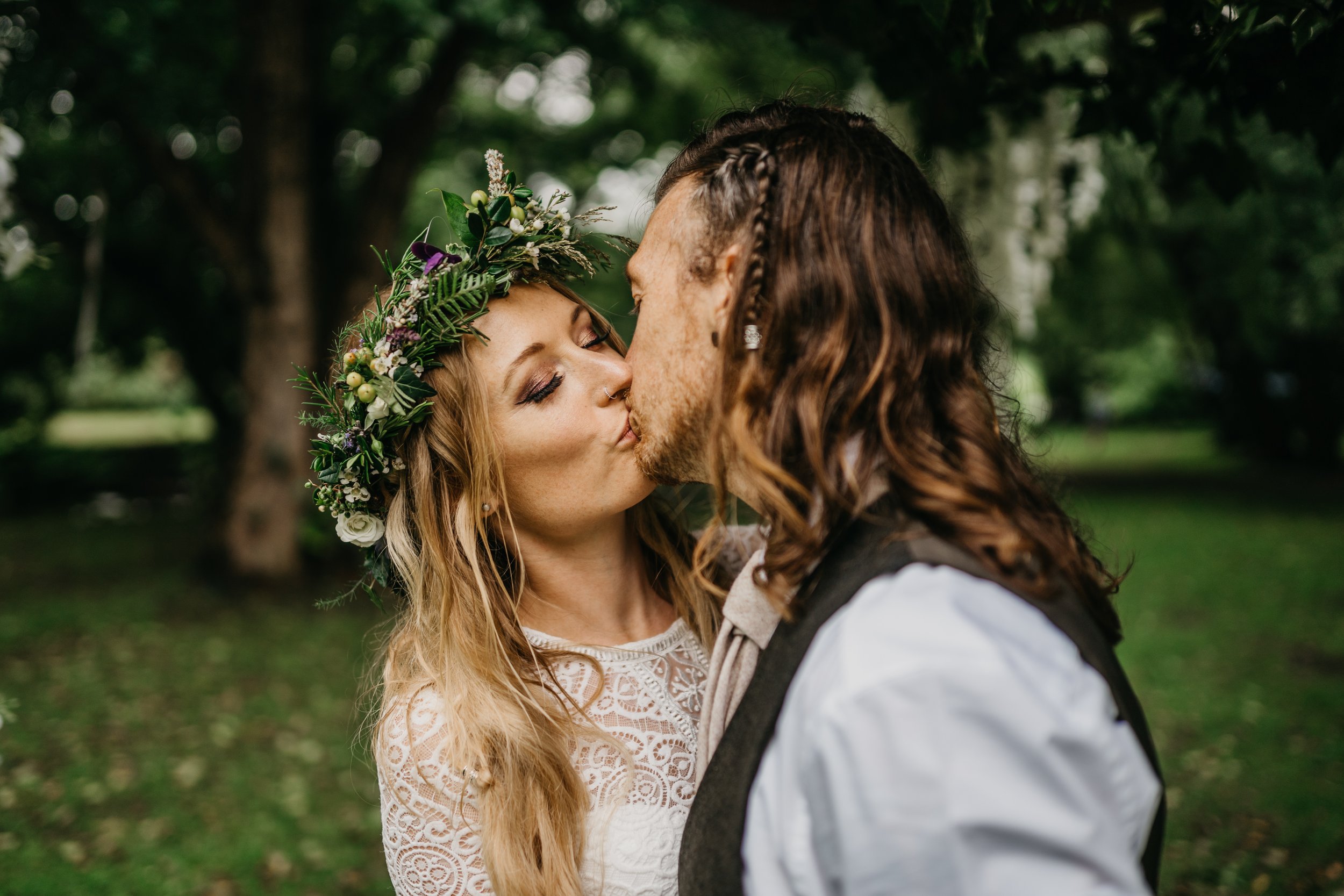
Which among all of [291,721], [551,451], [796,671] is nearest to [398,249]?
[291,721]

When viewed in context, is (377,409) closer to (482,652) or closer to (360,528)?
(360,528)

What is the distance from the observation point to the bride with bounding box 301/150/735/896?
6.56 ft

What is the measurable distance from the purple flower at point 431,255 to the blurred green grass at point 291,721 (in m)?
1.23

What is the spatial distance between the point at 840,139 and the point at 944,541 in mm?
734

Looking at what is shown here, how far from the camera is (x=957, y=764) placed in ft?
3.76

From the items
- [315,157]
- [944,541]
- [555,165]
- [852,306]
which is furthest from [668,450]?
[555,165]

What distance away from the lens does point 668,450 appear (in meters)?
1.99

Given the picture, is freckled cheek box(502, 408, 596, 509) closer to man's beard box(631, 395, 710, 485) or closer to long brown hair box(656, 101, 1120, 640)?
man's beard box(631, 395, 710, 485)

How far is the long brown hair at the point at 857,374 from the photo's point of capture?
4.78 feet

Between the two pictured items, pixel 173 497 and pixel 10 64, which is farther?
pixel 173 497

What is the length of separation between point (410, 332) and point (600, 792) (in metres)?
1.16

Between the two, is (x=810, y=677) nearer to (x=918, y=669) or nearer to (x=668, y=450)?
(x=918, y=669)

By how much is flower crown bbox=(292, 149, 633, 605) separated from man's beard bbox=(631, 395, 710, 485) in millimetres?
498

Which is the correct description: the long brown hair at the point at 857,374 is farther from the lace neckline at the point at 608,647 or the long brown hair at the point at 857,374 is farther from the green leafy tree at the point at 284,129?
the green leafy tree at the point at 284,129
